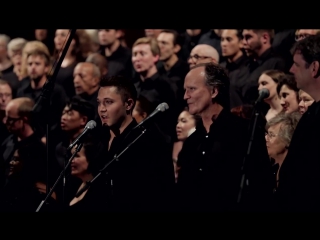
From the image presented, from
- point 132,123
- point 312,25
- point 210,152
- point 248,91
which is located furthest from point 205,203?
point 248,91

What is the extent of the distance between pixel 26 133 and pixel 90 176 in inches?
67.3

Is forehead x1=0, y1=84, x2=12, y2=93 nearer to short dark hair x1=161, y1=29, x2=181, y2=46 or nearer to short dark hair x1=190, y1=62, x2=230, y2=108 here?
short dark hair x1=161, y1=29, x2=181, y2=46

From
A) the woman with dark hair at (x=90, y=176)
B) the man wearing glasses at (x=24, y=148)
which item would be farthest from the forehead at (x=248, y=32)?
the woman with dark hair at (x=90, y=176)

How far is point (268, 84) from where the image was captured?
862cm

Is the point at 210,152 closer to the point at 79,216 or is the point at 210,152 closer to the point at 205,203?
the point at 205,203

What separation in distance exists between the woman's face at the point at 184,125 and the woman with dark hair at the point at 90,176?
1110mm

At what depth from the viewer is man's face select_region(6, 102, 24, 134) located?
9.55 meters

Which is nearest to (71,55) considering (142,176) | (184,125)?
(184,125)

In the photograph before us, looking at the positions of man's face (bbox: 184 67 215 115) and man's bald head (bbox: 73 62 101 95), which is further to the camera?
man's bald head (bbox: 73 62 101 95)

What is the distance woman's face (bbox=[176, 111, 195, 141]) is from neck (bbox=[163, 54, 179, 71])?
1536 millimetres

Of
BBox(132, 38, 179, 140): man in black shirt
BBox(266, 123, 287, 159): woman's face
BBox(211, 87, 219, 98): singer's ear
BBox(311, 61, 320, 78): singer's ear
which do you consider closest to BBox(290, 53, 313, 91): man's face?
BBox(311, 61, 320, 78): singer's ear

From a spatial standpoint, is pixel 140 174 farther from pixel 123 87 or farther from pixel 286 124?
pixel 286 124

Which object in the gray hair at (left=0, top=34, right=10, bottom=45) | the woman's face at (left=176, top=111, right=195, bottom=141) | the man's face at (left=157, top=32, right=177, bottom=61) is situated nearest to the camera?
the woman's face at (left=176, top=111, right=195, bottom=141)

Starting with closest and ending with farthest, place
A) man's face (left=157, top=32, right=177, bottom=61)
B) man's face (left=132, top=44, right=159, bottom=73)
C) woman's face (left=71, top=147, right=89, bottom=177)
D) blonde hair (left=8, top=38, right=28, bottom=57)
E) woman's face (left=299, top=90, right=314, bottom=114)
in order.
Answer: woman's face (left=299, top=90, right=314, bottom=114)
woman's face (left=71, top=147, right=89, bottom=177)
man's face (left=132, top=44, right=159, bottom=73)
man's face (left=157, top=32, right=177, bottom=61)
blonde hair (left=8, top=38, right=28, bottom=57)
